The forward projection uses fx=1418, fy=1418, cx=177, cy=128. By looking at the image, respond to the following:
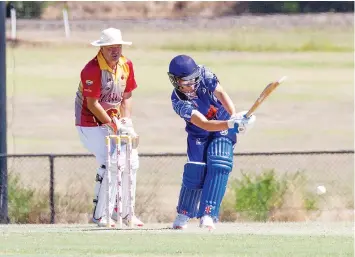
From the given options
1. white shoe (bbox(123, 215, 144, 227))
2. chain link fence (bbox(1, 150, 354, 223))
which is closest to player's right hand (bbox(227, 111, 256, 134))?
white shoe (bbox(123, 215, 144, 227))

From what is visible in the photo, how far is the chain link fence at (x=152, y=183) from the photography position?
15898 mm

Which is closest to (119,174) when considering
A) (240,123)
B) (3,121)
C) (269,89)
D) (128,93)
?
(128,93)

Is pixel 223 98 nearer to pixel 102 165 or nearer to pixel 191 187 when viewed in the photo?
pixel 191 187

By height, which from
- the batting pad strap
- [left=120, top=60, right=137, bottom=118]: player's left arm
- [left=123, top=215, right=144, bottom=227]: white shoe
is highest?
[left=120, top=60, right=137, bottom=118]: player's left arm

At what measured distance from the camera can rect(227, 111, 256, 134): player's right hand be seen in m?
11.9

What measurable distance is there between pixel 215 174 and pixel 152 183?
7657 mm

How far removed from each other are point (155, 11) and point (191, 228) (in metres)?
45.3

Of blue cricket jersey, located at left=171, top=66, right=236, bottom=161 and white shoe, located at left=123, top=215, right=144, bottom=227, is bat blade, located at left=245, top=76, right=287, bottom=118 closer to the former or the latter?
blue cricket jersey, located at left=171, top=66, right=236, bottom=161

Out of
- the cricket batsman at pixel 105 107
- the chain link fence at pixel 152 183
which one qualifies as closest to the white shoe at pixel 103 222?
the cricket batsman at pixel 105 107

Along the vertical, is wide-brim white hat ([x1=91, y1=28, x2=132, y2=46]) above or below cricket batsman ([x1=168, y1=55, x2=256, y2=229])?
above

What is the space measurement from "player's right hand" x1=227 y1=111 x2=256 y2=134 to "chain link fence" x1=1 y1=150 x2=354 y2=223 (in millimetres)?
3476

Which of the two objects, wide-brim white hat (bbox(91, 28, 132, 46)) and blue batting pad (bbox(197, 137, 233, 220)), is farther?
wide-brim white hat (bbox(91, 28, 132, 46))

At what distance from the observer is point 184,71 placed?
1216 centimetres

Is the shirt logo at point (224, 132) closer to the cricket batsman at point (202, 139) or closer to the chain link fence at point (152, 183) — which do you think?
the cricket batsman at point (202, 139)
